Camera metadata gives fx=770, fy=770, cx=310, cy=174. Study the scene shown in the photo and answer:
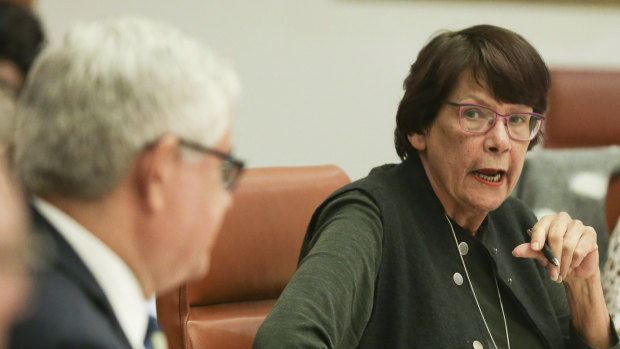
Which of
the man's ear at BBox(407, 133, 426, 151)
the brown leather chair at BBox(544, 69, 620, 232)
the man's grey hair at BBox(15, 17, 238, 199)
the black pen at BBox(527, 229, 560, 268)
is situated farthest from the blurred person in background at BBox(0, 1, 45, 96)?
the brown leather chair at BBox(544, 69, 620, 232)

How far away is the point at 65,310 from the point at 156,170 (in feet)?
0.57

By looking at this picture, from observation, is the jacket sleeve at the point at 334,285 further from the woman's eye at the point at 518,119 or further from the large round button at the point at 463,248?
the woman's eye at the point at 518,119

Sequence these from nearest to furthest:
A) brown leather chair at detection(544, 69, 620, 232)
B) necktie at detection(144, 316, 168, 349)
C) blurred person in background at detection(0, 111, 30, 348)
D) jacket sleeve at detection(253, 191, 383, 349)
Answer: blurred person in background at detection(0, 111, 30, 348), necktie at detection(144, 316, 168, 349), jacket sleeve at detection(253, 191, 383, 349), brown leather chair at detection(544, 69, 620, 232)

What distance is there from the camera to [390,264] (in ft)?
5.06

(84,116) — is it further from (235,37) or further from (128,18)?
(235,37)

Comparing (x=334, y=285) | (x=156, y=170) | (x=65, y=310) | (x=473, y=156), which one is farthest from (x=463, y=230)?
(x=65, y=310)

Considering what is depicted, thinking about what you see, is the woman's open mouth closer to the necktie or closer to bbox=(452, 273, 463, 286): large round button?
bbox=(452, 273, 463, 286): large round button

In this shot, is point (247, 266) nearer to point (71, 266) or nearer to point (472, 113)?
point (472, 113)

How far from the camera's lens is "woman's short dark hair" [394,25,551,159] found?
1.61 m

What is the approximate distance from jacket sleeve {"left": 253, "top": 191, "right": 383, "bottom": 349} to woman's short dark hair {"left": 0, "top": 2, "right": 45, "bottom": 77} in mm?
585

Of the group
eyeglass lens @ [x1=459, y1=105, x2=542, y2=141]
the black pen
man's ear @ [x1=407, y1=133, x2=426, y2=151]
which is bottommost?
the black pen

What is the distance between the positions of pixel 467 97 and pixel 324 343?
66cm

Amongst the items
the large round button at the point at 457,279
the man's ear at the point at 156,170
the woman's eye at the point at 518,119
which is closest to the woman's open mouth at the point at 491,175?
the woman's eye at the point at 518,119

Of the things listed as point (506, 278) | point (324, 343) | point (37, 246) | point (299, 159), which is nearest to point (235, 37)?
point (299, 159)
